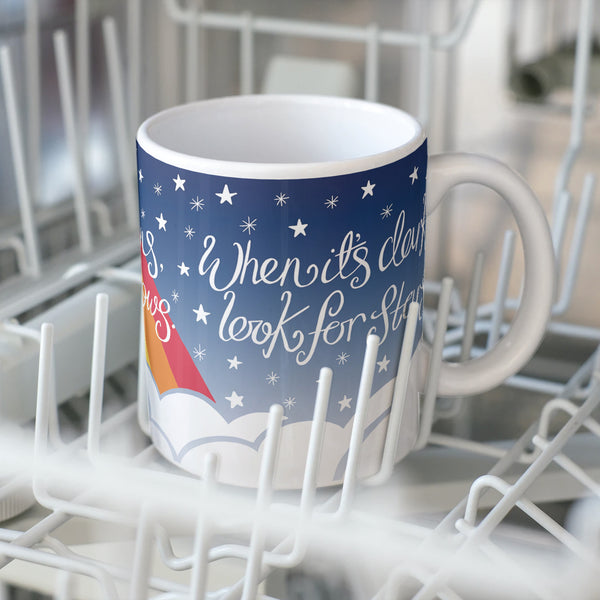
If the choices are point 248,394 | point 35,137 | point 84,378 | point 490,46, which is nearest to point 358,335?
point 248,394

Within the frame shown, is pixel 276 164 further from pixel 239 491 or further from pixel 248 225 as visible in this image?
pixel 239 491

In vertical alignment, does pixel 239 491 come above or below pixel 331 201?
below

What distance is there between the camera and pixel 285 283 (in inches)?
12.4

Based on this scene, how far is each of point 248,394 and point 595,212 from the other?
67 cm

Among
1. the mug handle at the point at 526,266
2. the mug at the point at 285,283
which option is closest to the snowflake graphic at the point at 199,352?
the mug at the point at 285,283

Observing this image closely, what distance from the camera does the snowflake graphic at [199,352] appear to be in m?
0.33

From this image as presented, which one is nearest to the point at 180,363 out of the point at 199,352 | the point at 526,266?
the point at 199,352

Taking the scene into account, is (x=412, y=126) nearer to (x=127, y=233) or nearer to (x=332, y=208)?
(x=332, y=208)

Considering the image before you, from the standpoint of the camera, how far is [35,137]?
587mm

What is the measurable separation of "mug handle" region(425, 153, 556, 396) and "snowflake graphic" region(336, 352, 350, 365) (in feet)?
0.24

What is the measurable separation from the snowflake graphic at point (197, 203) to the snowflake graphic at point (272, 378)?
60mm

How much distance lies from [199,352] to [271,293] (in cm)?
4

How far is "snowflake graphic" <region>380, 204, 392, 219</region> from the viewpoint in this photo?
1.05 ft

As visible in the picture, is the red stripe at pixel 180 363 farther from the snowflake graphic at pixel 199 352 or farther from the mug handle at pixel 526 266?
the mug handle at pixel 526 266
